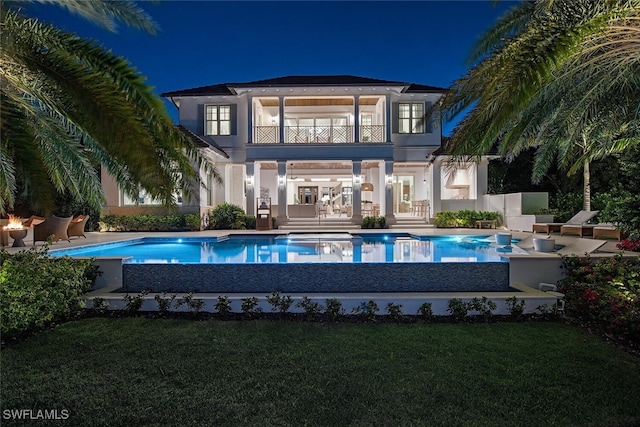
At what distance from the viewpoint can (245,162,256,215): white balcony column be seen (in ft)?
63.9

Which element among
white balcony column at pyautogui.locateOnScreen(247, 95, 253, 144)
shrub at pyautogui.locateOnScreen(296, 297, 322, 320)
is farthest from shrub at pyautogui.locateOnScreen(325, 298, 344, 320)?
white balcony column at pyautogui.locateOnScreen(247, 95, 253, 144)

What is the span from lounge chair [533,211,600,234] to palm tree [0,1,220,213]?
Answer: 15684mm

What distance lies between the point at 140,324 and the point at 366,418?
4.04 m

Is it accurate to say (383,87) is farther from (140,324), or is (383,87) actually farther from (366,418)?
(366,418)

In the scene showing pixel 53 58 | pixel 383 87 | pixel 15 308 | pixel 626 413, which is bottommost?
pixel 626 413

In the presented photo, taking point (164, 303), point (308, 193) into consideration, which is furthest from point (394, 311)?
point (308, 193)

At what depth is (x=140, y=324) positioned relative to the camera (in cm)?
568

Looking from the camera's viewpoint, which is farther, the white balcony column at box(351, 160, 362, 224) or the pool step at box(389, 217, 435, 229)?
the pool step at box(389, 217, 435, 229)

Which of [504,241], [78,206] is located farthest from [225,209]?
[504,241]

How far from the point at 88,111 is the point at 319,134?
18976 mm

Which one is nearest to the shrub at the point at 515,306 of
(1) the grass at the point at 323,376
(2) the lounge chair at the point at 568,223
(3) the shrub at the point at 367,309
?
(1) the grass at the point at 323,376

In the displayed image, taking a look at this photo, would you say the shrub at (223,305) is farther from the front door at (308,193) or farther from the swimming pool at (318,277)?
the front door at (308,193)

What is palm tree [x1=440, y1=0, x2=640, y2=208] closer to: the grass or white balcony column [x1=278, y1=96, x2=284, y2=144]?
the grass

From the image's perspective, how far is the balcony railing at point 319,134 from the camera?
20.3 meters
